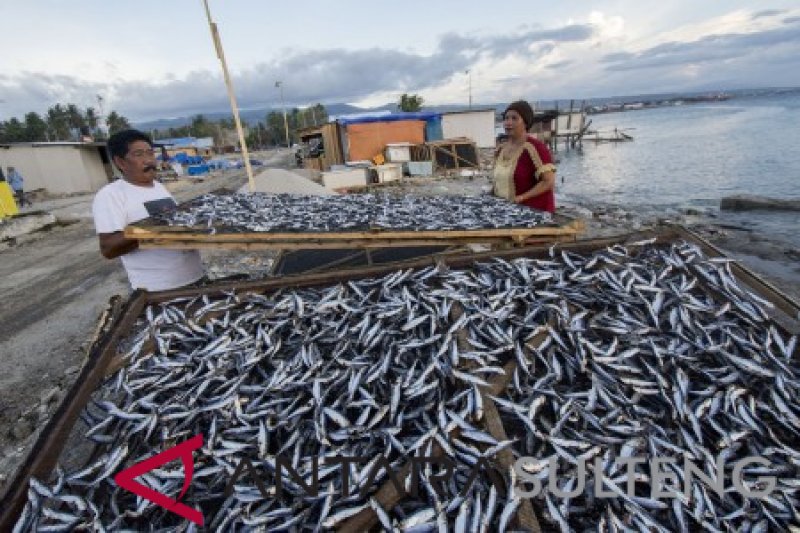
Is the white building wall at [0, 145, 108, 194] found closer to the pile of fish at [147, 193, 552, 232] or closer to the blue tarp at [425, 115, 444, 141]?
the blue tarp at [425, 115, 444, 141]

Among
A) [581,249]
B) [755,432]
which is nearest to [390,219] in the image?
[581,249]

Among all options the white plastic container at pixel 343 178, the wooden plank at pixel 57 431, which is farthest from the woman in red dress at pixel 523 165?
the white plastic container at pixel 343 178

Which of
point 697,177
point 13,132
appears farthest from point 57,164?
point 13,132

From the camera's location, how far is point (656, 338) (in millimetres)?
3035

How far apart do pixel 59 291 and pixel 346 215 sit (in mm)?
8480

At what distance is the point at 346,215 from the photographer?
19.5 feet

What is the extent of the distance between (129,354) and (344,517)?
213 cm

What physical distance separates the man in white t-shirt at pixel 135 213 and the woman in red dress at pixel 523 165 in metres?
4.29

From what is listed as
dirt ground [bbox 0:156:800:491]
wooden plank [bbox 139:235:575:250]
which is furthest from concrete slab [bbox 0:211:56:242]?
wooden plank [bbox 139:235:575:250]

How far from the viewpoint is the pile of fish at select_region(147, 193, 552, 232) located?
5004 millimetres

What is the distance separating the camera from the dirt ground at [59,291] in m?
5.53

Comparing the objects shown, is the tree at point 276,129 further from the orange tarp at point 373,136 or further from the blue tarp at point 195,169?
the orange tarp at point 373,136

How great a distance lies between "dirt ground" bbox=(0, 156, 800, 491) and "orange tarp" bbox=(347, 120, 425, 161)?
1472 cm

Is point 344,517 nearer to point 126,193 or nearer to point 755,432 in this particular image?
point 755,432
